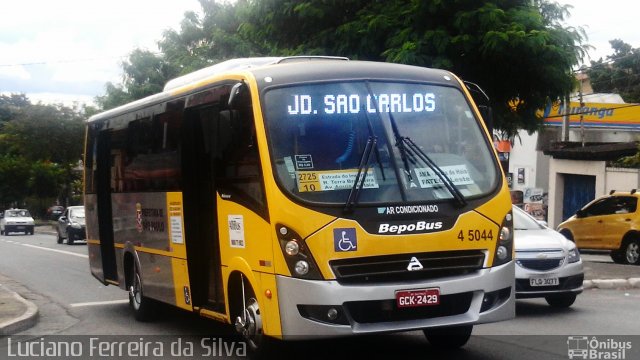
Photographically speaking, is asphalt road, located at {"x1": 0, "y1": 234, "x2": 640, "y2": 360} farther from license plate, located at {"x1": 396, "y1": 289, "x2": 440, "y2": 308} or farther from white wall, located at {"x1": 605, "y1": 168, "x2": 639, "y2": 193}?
white wall, located at {"x1": 605, "y1": 168, "x2": 639, "y2": 193}

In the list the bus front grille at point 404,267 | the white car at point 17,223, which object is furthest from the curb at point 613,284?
the white car at point 17,223

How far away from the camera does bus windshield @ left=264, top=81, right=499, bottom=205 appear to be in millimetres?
7566

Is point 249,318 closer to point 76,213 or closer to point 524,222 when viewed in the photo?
point 524,222

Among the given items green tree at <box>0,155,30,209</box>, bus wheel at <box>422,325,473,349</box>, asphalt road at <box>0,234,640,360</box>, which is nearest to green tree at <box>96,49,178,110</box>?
asphalt road at <box>0,234,640,360</box>

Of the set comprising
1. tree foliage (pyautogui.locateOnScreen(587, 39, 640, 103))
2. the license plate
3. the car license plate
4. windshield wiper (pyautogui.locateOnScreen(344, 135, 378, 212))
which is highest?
tree foliage (pyautogui.locateOnScreen(587, 39, 640, 103))

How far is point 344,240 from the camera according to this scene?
23.9 ft

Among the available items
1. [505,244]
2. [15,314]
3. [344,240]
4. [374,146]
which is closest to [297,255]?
[344,240]

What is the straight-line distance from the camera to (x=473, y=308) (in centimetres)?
764

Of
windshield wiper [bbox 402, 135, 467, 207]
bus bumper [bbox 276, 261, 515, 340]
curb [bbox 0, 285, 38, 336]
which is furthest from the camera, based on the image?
curb [bbox 0, 285, 38, 336]

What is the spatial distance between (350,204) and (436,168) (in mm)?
948

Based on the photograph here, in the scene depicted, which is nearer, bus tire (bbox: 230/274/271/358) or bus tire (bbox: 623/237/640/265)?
bus tire (bbox: 230/274/271/358)

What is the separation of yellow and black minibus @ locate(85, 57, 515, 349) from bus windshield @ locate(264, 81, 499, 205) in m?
0.01

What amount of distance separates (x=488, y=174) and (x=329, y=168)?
5.08 ft

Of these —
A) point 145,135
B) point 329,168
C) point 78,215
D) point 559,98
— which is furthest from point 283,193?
point 78,215
